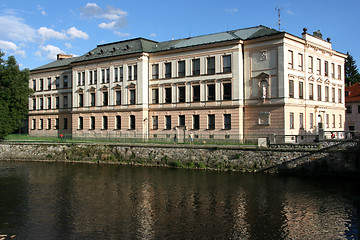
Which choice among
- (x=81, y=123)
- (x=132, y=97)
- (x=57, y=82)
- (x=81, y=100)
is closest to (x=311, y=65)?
(x=132, y=97)

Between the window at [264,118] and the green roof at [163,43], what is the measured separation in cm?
969

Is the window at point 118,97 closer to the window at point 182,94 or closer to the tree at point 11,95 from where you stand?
the window at point 182,94

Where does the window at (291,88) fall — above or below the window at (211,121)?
above

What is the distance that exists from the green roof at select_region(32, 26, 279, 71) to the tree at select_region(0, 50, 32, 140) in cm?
945

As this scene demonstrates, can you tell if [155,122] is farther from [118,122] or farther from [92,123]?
[92,123]

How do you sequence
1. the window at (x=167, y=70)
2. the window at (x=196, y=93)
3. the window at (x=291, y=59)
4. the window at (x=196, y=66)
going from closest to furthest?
1. the window at (x=291, y=59)
2. the window at (x=196, y=66)
3. the window at (x=196, y=93)
4. the window at (x=167, y=70)

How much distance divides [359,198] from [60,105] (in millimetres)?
53550

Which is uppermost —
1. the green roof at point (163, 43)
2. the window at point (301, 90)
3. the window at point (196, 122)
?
the green roof at point (163, 43)

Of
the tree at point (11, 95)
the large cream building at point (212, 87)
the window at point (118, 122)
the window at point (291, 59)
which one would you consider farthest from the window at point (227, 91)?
the tree at point (11, 95)

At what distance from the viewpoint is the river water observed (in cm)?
1812

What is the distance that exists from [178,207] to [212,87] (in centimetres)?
2729

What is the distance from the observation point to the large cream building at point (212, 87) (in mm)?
43531

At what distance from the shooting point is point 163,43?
184ft

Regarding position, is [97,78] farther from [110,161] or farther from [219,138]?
[219,138]
